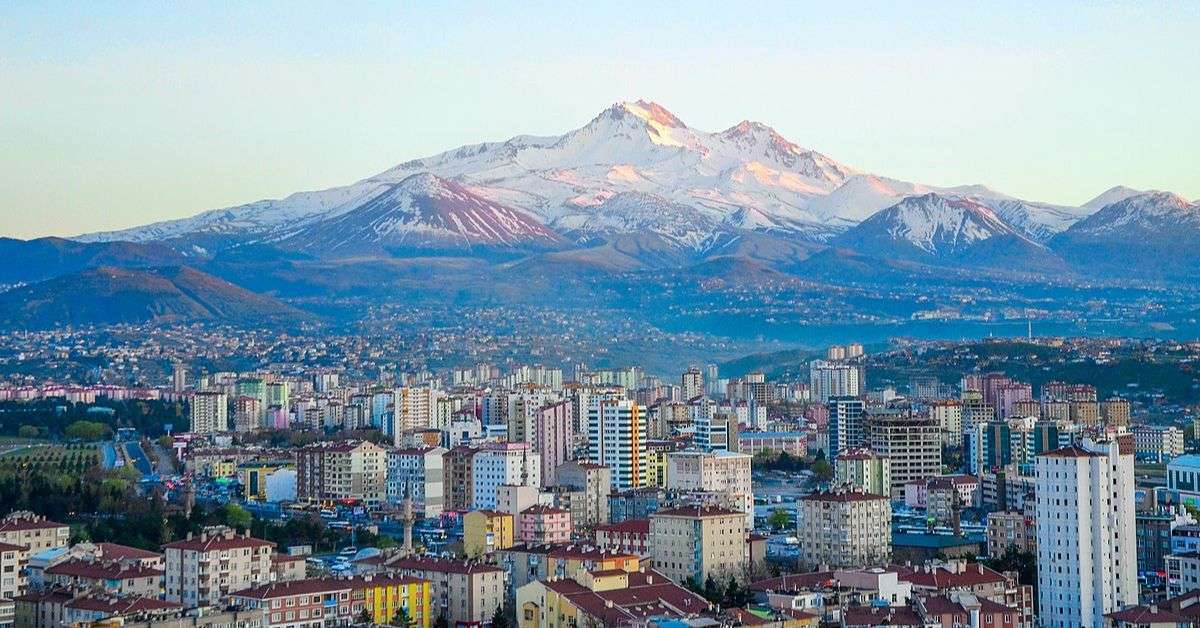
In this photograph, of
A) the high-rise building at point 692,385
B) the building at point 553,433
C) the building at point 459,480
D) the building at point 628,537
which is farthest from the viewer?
the high-rise building at point 692,385

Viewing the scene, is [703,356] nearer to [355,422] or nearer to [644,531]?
[355,422]

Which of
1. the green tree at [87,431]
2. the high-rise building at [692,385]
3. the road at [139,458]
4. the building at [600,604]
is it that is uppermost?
the high-rise building at [692,385]

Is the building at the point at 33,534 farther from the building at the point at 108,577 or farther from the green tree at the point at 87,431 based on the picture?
the green tree at the point at 87,431

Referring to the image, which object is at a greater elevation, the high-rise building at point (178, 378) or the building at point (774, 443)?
the high-rise building at point (178, 378)

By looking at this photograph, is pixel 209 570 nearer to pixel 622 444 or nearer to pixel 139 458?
pixel 622 444

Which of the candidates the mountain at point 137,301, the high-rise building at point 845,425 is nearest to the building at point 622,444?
the high-rise building at point 845,425

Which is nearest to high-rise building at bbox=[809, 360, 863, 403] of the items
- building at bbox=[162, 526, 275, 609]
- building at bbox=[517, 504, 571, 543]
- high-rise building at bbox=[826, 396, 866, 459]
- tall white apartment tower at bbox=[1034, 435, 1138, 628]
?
high-rise building at bbox=[826, 396, 866, 459]

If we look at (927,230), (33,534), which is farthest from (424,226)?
(33,534)
